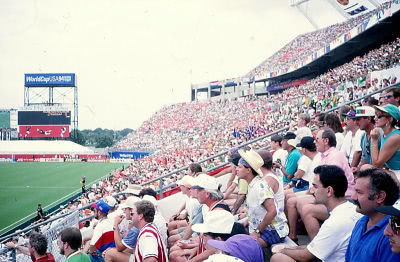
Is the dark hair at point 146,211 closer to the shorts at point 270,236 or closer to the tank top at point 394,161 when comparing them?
the shorts at point 270,236

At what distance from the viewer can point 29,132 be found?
164 ft

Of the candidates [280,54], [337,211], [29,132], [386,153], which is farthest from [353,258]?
[29,132]

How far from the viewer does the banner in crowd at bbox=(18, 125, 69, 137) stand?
49.9 metres

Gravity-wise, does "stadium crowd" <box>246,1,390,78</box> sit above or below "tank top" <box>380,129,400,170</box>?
above

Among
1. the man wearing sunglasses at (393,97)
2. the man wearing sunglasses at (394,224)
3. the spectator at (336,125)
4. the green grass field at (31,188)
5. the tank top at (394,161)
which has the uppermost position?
the man wearing sunglasses at (393,97)

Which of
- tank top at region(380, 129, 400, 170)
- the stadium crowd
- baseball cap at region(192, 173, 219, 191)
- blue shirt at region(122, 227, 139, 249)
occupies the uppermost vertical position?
the stadium crowd

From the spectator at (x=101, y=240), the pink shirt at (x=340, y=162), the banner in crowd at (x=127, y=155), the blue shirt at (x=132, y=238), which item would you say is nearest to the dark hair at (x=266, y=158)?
the pink shirt at (x=340, y=162)

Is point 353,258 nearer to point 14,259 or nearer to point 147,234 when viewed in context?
point 147,234

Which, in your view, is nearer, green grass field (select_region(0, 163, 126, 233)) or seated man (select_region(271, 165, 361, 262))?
seated man (select_region(271, 165, 361, 262))

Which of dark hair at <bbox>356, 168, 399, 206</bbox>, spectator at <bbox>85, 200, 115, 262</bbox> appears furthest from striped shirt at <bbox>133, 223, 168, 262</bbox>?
dark hair at <bbox>356, 168, 399, 206</bbox>

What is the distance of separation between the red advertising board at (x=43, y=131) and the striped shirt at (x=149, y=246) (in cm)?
5123

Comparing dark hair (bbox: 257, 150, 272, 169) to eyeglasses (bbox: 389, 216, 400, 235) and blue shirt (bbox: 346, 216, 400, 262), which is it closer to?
blue shirt (bbox: 346, 216, 400, 262)

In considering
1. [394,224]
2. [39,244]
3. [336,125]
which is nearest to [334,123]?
[336,125]

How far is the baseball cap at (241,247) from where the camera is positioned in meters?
2.11
